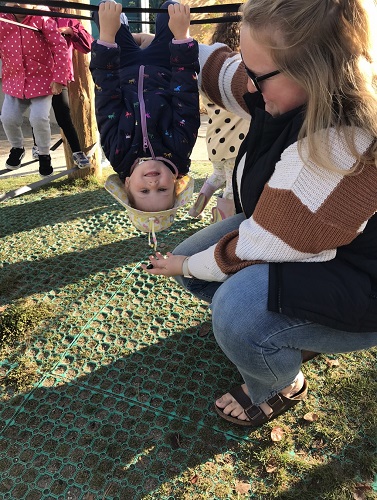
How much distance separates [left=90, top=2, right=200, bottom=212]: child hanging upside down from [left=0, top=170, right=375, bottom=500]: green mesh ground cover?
78cm

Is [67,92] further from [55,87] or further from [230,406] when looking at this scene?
[230,406]

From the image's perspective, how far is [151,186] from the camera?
184cm

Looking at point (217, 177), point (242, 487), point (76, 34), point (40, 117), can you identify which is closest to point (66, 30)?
point (76, 34)

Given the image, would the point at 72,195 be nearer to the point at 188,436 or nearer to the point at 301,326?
the point at 188,436

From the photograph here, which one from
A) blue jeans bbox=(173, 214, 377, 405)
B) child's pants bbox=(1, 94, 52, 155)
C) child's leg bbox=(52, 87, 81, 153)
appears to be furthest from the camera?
child's leg bbox=(52, 87, 81, 153)

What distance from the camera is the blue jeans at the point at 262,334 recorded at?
1.45 meters

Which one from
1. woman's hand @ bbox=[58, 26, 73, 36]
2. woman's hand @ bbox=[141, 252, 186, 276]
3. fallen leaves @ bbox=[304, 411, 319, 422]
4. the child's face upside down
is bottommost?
fallen leaves @ bbox=[304, 411, 319, 422]

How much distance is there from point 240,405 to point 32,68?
2869 millimetres

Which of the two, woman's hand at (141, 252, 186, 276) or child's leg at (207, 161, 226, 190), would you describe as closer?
woman's hand at (141, 252, 186, 276)

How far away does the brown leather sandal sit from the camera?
1.81 m

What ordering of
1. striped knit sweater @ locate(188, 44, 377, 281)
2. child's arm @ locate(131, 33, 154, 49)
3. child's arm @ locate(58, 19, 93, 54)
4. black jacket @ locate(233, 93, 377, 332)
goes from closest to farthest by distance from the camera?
1. striped knit sweater @ locate(188, 44, 377, 281)
2. black jacket @ locate(233, 93, 377, 332)
3. child's arm @ locate(131, 33, 154, 49)
4. child's arm @ locate(58, 19, 93, 54)

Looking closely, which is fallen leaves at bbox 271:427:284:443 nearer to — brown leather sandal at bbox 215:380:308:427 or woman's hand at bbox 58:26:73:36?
brown leather sandal at bbox 215:380:308:427

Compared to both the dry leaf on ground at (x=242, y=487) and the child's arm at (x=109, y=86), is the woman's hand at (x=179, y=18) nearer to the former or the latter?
the child's arm at (x=109, y=86)

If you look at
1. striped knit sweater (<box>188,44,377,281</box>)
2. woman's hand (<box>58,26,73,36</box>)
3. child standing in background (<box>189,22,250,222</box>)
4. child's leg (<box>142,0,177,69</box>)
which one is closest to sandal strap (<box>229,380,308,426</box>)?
striped knit sweater (<box>188,44,377,281</box>)
